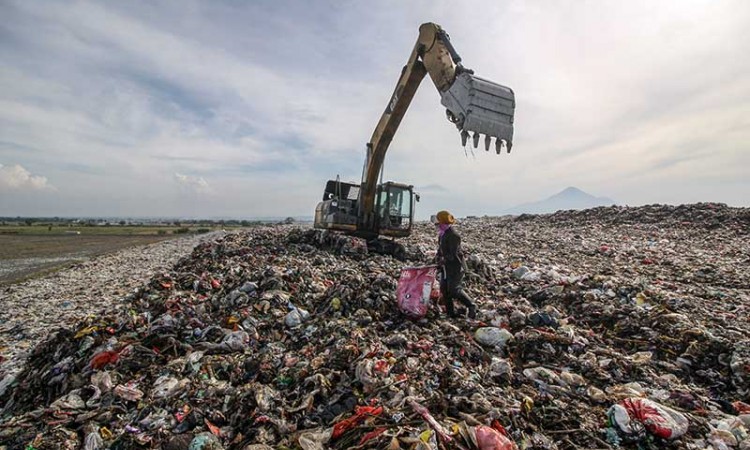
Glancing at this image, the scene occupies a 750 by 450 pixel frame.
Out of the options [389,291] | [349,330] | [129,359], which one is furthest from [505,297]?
[129,359]

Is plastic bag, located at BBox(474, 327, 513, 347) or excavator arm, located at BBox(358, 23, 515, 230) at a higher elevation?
excavator arm, located at BBox(358, 23, 515, 230)

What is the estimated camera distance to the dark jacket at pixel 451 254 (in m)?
4.94

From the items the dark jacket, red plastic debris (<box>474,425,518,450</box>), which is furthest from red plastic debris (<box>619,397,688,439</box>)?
the dark jacket

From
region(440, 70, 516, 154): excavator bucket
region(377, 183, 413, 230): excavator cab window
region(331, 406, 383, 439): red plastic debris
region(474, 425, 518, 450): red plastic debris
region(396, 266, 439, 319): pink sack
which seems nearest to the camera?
region(474, 425, 518, 450): red plastic debris

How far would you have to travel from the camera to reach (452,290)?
5000mm

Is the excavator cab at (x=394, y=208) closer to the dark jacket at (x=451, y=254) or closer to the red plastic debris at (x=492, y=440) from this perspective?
the dark jacket at (x=451, y=254)

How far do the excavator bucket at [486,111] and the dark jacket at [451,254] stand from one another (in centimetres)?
130

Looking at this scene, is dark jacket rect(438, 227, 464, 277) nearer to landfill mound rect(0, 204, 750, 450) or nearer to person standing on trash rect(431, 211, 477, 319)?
person standing on trash rect(431, 211, 477, 319)

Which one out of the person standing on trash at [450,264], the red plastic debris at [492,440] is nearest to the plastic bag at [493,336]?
the person standing on trash at [450,264]

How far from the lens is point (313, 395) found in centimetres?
321

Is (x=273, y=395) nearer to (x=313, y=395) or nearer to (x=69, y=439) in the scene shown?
(x=313, y=395)

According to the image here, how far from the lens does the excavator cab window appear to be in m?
9.70

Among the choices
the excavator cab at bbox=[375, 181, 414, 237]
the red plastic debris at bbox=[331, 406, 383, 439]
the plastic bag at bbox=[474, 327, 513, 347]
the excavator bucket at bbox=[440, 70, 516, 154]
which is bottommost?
the red plastic debris at bbox=[331, 406, 383, 439]

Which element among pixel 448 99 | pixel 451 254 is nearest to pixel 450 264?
pixel 451 254
